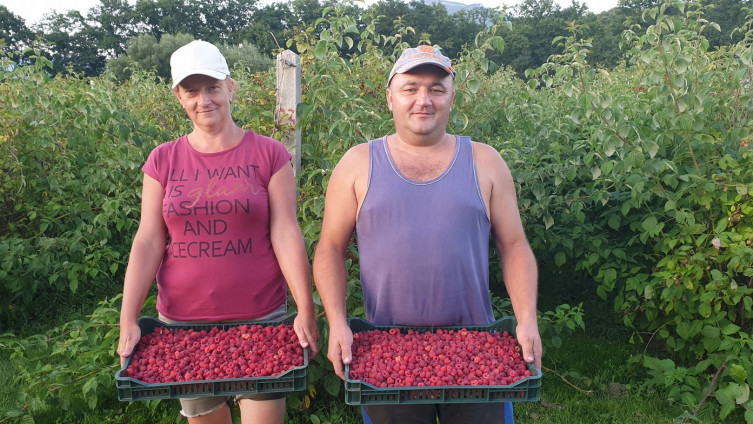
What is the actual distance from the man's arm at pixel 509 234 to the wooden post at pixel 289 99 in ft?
4.84

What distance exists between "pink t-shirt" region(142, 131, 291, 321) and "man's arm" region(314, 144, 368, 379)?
0.68 feet

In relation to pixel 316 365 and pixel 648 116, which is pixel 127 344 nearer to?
pixel 316 365

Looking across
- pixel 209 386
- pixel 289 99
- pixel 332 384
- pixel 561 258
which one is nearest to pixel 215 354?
pixel 209 386

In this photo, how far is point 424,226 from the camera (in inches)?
72.2

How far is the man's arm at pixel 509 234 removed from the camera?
1.89 m

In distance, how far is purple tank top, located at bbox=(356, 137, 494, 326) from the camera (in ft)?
6.03

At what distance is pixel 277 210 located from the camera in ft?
6.63

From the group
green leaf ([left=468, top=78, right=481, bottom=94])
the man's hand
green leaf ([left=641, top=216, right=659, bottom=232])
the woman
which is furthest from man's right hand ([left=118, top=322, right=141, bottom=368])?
green leaf ([left=641, top=216, right=659, bottom=232])

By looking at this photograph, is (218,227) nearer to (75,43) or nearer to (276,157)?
(276,157)

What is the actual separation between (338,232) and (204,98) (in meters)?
0.63

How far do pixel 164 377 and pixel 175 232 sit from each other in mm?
525

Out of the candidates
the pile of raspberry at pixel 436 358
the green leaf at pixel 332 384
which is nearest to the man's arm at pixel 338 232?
the pile of raspberry at pixel 436 358

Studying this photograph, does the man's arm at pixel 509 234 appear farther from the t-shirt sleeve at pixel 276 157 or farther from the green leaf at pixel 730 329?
the green leaf at pixel 730 329

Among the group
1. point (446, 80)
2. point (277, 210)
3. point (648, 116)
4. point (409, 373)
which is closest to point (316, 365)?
point (277, 210)
